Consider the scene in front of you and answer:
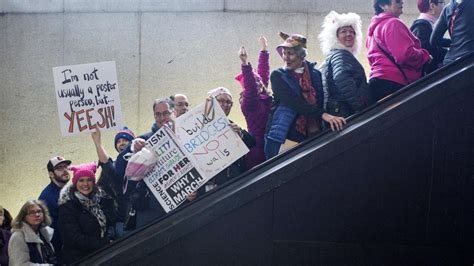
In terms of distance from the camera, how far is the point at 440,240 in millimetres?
6645

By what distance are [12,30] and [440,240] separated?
653 centimetres

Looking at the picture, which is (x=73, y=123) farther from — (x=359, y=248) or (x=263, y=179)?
(x=359, y=248)

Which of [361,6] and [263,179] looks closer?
[263,179]

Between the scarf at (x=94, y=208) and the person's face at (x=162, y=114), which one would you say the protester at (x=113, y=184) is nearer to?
the scarf at (x=94, y=208)

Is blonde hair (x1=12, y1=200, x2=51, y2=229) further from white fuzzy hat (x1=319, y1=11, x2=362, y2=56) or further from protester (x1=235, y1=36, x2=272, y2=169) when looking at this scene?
white fuzzy hat (x1=319, y1=11, x2=362, y2=56)

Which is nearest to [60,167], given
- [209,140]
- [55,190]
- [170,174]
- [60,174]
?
[60,174]

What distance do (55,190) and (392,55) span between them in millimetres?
2956

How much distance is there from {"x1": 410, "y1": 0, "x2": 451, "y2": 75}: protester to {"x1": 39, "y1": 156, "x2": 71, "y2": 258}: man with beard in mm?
3069

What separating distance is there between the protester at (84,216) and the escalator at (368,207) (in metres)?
0.77

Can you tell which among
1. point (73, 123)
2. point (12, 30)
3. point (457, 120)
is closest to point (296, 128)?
point (457, 120)

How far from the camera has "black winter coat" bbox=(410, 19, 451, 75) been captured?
7602 mm

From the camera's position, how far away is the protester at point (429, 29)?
7.64 m

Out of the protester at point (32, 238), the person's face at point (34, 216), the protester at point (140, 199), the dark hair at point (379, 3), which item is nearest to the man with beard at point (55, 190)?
the protester at point (32, 238)

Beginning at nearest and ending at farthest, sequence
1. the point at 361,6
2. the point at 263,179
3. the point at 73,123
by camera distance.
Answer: the point at 263,179 → the point at 73,123 → the point at 361,6
